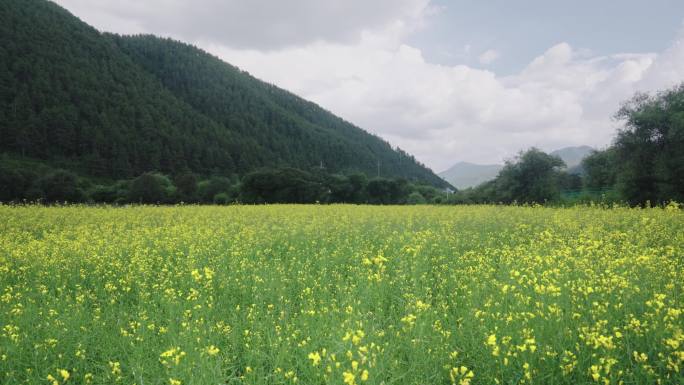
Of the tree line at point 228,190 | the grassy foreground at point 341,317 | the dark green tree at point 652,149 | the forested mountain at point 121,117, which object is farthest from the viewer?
the forested mountain at point 121,117

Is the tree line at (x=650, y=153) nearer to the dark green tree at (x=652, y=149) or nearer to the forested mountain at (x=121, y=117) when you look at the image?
the dark green tree at (x=652, y=149)

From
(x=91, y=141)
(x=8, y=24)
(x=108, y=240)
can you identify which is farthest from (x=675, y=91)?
(x=8, y=24)

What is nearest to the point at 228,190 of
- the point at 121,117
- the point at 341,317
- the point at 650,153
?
the point at 650,153

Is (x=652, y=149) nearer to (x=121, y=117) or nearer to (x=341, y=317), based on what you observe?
(x=341, y=317)

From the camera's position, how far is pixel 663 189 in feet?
94.4

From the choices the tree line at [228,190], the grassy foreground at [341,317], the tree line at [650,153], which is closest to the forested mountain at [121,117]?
the tree line at [228,190]

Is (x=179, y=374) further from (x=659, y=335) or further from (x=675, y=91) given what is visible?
(x=675, y=91)

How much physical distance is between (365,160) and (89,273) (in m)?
171

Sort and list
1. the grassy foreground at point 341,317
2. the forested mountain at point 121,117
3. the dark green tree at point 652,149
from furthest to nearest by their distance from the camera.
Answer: the forested mountain at point 121,117
the dark green tree at point 652,149
the grassy foreground at point 341,317

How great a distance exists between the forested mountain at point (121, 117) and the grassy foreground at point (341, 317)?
118 metres

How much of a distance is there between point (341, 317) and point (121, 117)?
14468 centimetres

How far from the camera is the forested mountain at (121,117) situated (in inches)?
4557

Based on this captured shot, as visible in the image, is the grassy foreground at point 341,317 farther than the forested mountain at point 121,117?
No

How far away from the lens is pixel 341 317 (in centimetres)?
594
